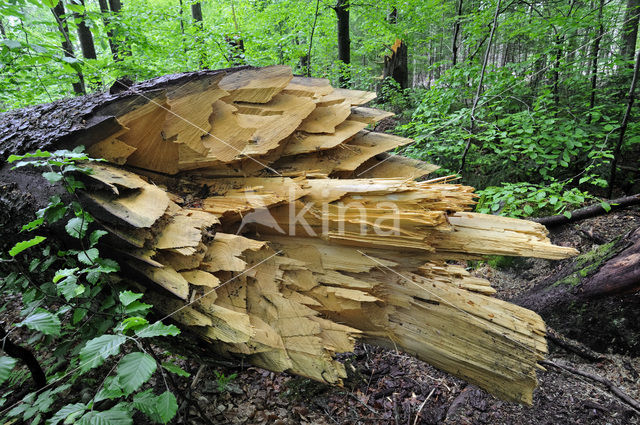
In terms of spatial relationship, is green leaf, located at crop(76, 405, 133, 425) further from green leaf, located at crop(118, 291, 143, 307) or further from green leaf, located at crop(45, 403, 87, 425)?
green leaf, located at crop(118, 291, 143, 307)

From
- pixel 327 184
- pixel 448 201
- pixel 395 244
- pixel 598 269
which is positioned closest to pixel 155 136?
pixel 327 184

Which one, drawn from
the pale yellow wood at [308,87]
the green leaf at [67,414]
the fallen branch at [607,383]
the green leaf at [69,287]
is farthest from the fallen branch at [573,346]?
the green leaf at [69,287]

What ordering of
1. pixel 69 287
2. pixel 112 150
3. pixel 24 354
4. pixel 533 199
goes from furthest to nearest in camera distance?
pixel 533 199 → pixel 112 150 → pixel 24 354 → pixel 69 287

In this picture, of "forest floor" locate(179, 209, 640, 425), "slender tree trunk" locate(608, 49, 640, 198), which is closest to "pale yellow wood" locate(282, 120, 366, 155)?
"forest floor" locate(179, 209, 640, 425)

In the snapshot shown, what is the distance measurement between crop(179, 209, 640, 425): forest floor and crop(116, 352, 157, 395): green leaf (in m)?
1.03

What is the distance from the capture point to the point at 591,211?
3232 millimetres

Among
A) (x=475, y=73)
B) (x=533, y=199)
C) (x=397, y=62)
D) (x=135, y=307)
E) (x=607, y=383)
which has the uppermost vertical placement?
(x=397, y=62)

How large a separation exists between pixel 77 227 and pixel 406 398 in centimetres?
250

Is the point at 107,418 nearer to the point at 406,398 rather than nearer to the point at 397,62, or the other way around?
the point at 406,398

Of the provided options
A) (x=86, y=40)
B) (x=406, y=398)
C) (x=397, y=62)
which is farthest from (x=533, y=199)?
(x=86, y=40)

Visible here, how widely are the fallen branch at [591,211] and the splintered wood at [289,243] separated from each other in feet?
6.81

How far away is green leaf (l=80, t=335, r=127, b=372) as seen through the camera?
99 cm

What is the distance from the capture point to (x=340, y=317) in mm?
1880

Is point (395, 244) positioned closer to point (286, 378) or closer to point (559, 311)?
point (286, 378)
